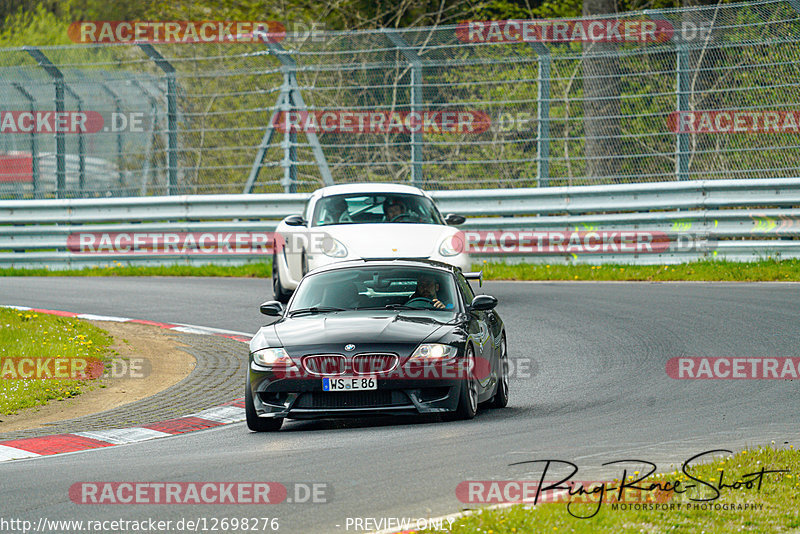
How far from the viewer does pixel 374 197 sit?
15938 mm

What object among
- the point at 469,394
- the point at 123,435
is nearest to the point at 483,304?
the point at 469,394

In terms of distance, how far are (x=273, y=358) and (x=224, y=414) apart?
1320 mm

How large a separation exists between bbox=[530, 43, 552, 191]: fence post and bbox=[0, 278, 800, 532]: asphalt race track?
574cm

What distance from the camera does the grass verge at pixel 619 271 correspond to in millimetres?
18391

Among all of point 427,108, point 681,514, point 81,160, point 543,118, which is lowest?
point 681,514

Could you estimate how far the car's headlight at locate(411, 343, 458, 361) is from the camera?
29.6ft

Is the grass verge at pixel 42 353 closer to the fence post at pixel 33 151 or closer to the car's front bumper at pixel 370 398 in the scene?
the car's front bumper at pixel 370 398

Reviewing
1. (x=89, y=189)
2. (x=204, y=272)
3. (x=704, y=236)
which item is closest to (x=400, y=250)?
(x=704, y=236)

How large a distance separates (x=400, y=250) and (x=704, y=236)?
266 inches

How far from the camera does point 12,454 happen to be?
8742mm

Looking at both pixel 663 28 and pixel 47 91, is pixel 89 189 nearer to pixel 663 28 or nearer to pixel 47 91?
pixel 47 91

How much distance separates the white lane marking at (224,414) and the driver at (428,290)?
1.68m

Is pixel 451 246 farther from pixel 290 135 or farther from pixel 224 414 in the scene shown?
pixel 290 135

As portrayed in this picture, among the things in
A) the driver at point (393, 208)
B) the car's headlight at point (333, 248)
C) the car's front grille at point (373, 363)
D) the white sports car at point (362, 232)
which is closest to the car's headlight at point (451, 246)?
the white sports car at point (362, 232)
